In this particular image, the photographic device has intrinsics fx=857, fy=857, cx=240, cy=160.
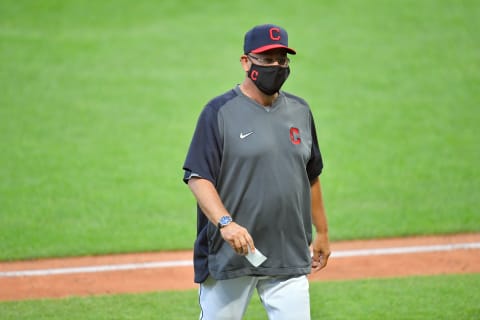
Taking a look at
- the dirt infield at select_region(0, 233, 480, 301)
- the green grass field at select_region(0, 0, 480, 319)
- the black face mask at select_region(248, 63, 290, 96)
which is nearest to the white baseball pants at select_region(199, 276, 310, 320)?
the black face mask at select_region(248, 63, 290, 96)

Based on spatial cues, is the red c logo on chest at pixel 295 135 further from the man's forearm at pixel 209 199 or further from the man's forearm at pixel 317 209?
the man's forearm at pixel 209 199

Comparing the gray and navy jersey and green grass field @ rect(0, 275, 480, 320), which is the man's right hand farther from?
green grass field @ rect(0, 275, 480, 320)

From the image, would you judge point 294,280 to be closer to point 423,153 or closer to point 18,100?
point 423,153

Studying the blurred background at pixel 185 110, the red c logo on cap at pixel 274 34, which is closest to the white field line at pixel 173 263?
the blurred background at pixel 185 110

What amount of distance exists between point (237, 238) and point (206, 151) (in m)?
0.58

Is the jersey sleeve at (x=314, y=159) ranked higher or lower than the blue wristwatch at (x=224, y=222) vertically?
higher

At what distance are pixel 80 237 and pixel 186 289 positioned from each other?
2.34 metres

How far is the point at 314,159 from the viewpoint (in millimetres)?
5492

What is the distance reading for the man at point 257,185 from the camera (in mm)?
5125

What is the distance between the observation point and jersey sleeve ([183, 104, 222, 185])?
16.7 ft

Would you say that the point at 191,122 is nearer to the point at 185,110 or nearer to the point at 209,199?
the point at 185,110

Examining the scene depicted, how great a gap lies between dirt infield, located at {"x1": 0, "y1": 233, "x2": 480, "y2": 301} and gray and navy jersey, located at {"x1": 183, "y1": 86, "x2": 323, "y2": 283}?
3552 millimetres

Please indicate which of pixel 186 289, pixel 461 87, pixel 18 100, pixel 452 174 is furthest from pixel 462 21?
pixel 186 289

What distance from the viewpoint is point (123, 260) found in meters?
9.77
